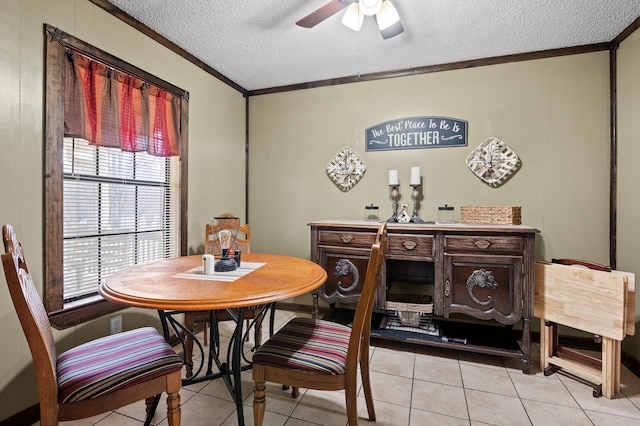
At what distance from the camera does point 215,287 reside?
1455 millimetres

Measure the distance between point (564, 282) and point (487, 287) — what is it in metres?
0.50

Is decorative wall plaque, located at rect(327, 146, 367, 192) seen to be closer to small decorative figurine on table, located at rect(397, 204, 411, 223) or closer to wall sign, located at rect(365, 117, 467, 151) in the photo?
wall sign, located at rect(365, 117, 467, 151)

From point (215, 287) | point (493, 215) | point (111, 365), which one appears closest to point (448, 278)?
point (493, 215)

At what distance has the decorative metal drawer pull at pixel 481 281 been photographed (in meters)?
2.37

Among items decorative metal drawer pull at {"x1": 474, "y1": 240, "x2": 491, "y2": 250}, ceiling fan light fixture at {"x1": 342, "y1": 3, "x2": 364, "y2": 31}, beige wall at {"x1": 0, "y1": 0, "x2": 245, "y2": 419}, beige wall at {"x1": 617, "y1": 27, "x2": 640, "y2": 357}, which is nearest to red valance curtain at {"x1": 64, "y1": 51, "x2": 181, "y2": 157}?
beige wall at {"x1": 0, "y1": 0, "x2": 245, "y2": 419}

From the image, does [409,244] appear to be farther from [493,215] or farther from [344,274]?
[493,215]

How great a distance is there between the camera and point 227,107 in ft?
11.6

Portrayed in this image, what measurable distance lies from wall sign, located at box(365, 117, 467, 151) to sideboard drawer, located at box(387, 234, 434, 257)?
1069 millimetres

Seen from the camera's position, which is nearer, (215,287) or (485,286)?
(215,287)

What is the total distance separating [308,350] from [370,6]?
196cm

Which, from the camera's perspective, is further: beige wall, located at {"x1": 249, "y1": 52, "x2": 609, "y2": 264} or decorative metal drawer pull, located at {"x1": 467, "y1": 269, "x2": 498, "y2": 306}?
beige wall, located at {"x1": 249, "y1": 52, "x2": 609, "y2": 264}

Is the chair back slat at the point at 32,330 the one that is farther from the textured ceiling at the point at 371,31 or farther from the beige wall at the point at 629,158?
the beige wall at the point at 629,158

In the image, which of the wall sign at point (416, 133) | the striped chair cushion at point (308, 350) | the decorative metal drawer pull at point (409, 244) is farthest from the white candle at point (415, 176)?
the striped chair cushion at point (308, 350)

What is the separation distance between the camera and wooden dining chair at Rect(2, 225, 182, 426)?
1091mm
